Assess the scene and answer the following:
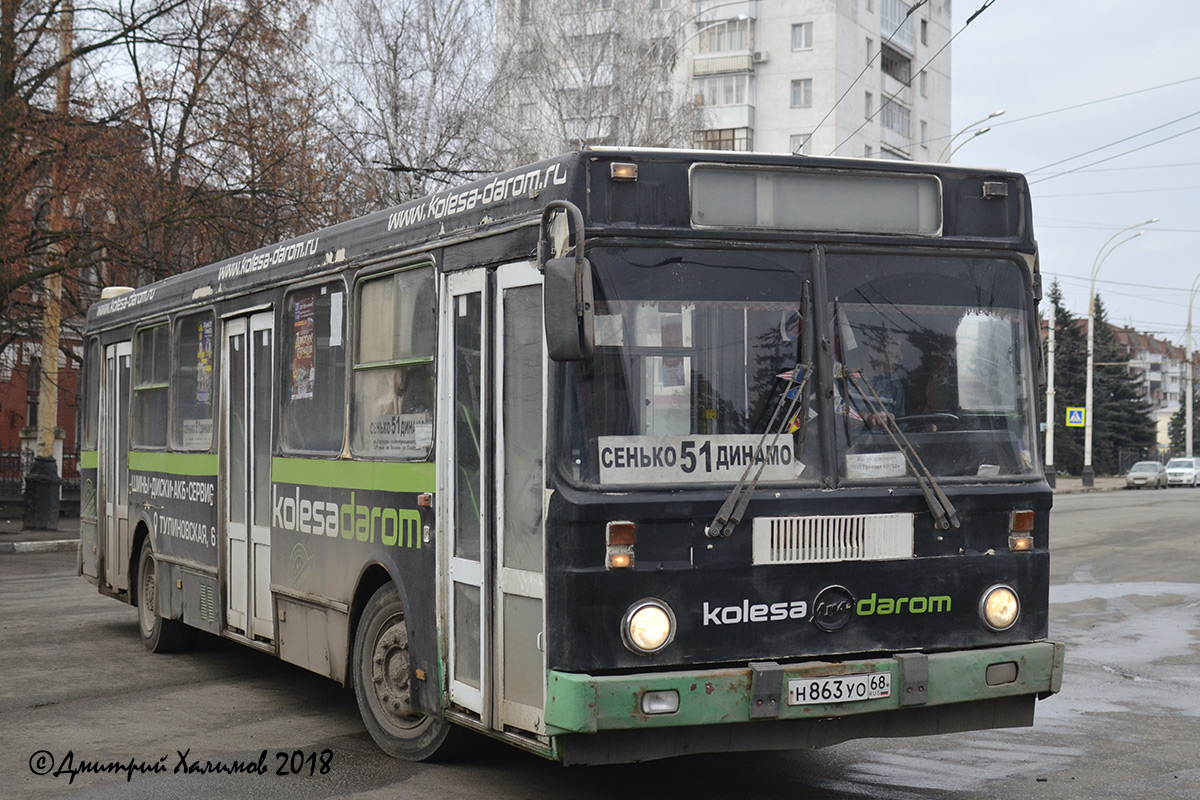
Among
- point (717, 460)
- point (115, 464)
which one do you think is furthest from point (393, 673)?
point (115, 464)

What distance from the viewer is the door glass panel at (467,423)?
6.54 metres

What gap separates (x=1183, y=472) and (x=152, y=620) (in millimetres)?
61406

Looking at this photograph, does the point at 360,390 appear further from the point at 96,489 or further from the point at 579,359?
the point at 96,489

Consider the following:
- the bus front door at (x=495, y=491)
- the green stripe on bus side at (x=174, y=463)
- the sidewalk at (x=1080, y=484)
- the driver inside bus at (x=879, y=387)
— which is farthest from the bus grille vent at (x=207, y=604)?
the sidewalk at (x=1080, y=484)

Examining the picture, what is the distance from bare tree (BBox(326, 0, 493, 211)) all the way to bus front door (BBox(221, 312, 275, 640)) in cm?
2505

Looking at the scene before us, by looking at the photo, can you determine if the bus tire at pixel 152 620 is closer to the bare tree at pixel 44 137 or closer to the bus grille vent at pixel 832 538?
the bus grille vent at pixel 832 538

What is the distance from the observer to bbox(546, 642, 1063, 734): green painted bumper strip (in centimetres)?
556

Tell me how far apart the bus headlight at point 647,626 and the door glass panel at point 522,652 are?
417 mm

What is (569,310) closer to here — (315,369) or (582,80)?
(315,369)

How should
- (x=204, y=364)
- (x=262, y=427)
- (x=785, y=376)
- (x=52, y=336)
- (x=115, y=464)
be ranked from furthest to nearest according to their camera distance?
(x=52, y=336), (x=115, y=464), (x=204, y=364), (x=262, y=427), (x=785, y=376)

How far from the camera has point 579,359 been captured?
18.2 feet

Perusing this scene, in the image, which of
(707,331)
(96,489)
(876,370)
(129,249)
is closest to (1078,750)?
(876,370)

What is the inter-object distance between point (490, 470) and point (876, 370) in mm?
1715

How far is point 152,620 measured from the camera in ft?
37.7
